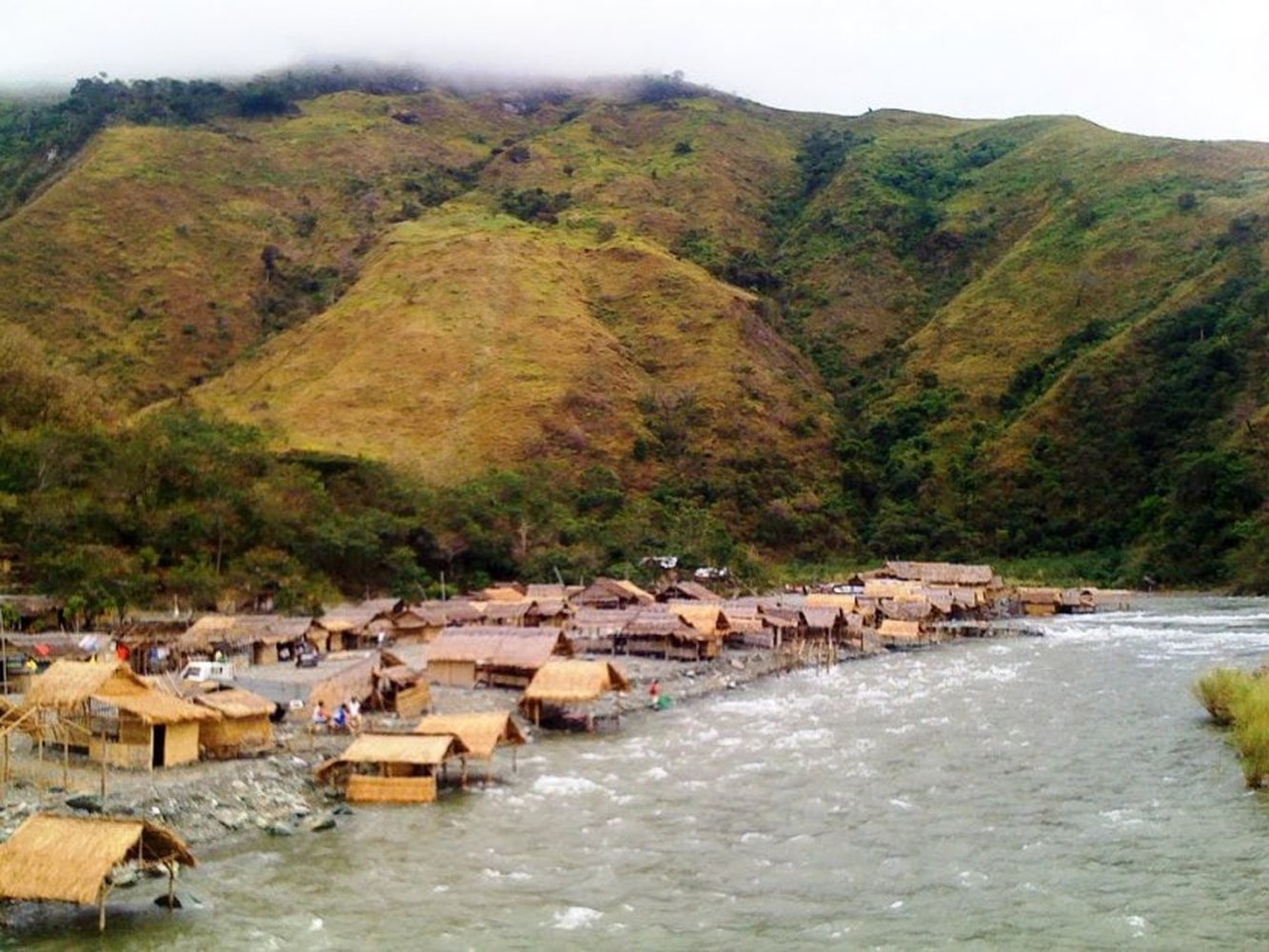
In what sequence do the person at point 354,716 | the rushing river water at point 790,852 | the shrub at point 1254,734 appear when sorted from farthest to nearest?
the person at point 354,716
the shrub at point 1254,734
the rushing river water at point 790,852

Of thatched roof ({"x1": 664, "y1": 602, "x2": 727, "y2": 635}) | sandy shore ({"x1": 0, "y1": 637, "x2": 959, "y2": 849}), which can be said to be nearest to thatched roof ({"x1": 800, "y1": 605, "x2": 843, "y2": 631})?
thatched roof ({"x1": 664, "y1": 602, "x2": 727, "y2": 635})

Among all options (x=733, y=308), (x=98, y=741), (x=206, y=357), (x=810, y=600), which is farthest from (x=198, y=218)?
(x=98, y=741)

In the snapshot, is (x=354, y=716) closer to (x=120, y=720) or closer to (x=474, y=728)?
(x=474, y=728)

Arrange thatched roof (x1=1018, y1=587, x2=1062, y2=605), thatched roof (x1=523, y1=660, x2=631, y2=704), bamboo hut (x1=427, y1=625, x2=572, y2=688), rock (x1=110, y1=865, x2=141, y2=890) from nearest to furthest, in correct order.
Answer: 1. rock (x1=110, y1=865, x2=141, y2=890)
2. thatched roof (x1=523, y1=660, x2=631, y2=704)
3. bamboo hut (x1=427, y1=625, x2=572, y2=688)
4. thatched roof (x1=1018, y1=587, x2=1062, y2=605)

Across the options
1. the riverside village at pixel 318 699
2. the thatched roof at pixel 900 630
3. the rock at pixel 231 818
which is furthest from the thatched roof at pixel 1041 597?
the rock at pixel 231 818

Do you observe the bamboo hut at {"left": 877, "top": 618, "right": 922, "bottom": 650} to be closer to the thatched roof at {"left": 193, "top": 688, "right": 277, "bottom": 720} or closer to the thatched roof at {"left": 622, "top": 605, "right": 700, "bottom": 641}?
the thatched roof at {"left": 622, "top": 605, "right": 700, "bottom": 641}

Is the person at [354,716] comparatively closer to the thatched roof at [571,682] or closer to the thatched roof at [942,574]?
the thatched roof at [571,682]

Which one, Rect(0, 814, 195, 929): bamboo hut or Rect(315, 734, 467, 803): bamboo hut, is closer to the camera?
Rect(0, 814, 195, 929): bamboo hut
